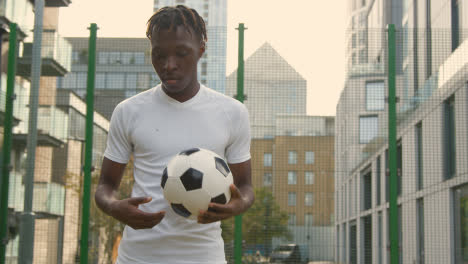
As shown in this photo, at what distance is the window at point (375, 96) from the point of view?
6898 millimetres

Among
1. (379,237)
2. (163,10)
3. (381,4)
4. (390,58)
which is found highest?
(381,4)

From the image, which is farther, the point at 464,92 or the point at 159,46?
the point at 464,92

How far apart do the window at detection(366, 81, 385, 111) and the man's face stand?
5.04 meters

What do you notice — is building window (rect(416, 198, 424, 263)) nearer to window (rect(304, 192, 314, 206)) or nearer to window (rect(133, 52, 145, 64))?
window (rect(304, 192, 314, 206))

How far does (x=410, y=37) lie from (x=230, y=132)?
17.4 ft

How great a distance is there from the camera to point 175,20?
2.13 meters

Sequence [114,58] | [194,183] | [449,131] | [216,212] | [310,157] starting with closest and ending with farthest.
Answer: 1. [216,212]
2. [194,183]
3. [310,157]
4. [114,58]
5. [449,131]

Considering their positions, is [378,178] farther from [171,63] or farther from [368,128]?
[171,63]

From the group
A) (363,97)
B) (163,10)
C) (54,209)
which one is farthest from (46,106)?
(163,10)

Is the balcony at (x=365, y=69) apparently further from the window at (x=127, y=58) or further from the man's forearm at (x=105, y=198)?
the man's forearm at (x=105, y=198)

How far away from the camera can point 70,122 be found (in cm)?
691

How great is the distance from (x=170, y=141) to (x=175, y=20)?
0.44 metres

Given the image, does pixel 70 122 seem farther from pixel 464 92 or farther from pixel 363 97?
pixel 464 92

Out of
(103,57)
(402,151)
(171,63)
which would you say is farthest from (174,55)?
(402,151)
